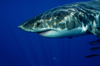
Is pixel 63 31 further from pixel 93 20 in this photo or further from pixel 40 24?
pixel 93 20

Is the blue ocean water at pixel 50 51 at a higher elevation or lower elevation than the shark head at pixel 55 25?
lower

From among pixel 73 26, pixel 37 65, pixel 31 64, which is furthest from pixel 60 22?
pixel 31 64

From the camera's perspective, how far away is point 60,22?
1.99 m

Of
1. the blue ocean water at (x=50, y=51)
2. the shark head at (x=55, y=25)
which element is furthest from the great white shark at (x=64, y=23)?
the blue ocean water at (x=50, y=51)

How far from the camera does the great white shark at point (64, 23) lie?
1.86m

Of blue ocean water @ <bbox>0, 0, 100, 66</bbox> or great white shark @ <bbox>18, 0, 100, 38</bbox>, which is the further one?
blue ocean water @ <bbox>0, 0, 100, 66</bbox>

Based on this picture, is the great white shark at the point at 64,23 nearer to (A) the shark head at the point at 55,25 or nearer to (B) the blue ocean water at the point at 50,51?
(A) the shark head at the point at 55,25

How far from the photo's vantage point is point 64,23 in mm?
2000

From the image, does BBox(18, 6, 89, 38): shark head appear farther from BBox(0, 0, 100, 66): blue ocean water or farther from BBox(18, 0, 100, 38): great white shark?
BBox(0, 0, 100, 66): blue ocean water

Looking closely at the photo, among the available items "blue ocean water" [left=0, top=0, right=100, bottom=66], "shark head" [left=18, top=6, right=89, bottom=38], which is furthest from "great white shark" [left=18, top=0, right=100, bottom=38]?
"blue ocean water" [left=0, top=0, right=100, bottom=66]

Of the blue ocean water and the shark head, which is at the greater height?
the shark head

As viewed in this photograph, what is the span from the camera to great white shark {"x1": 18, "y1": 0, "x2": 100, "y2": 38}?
1855mm

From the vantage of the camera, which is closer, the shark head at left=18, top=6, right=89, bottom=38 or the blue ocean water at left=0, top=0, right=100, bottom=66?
the shark head at left=18, top=6, right=89, bottom=38

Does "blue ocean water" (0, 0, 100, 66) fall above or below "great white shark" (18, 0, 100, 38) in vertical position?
below
